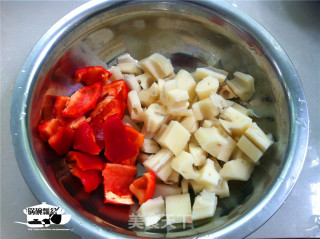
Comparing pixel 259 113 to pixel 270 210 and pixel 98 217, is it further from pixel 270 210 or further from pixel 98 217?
pixel 98 217

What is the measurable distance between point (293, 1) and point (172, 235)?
1105mm

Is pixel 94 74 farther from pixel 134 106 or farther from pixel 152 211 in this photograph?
pixel 152 211

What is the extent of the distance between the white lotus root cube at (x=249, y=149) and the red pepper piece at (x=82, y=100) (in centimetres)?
46

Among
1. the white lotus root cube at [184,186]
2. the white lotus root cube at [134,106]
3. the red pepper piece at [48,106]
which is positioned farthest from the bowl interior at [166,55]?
the white lotus root cube at [134,106]

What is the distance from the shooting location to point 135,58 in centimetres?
127

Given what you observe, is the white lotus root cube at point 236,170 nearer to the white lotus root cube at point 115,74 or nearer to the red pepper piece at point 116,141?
the red pepper piece at point 116,141

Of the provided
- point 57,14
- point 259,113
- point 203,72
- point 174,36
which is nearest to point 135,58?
point 174,36

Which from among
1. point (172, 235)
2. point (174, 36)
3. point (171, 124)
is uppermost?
point (174, 36)

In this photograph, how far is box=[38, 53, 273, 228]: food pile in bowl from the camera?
97cm

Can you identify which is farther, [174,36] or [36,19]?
[36,19]

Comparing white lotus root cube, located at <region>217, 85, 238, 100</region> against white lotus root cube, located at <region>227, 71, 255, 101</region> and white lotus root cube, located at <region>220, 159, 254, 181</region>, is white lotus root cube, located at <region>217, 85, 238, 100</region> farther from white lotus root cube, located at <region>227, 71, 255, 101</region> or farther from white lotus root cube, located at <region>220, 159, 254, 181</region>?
white lotus root cube, located at <region>220, 159, 254, 181</region>

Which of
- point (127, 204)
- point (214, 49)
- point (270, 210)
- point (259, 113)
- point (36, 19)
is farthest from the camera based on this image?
point (36, 19)

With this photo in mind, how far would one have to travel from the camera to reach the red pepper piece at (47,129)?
Answer: 3.17 feet

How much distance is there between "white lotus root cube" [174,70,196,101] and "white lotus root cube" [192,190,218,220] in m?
0.34
